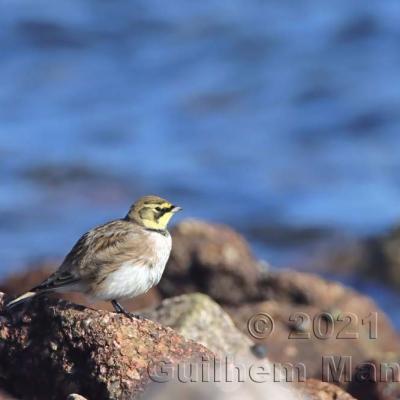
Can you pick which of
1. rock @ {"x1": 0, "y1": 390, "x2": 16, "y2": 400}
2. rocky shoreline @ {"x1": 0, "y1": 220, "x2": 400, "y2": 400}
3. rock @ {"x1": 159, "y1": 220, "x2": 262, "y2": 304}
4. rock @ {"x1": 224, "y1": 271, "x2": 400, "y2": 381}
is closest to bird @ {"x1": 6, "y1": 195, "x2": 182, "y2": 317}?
rocky shoreline @ {"x1": 0, "y1": 220, "x2": 400, "y2": 400}

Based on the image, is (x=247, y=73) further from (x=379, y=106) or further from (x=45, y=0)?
(x=45, y=0)

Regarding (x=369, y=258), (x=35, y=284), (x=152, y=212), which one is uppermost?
(x=369, y=258)

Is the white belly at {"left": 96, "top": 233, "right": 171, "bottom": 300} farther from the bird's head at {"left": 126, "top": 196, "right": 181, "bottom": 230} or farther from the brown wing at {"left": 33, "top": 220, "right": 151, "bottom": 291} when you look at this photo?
the bird's head at {"left": 126, "top": 196, "right": 181, "bottom": 230}

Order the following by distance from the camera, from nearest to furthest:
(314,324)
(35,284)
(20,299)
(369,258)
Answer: (20,299)
(314,324)
(35,284)
(369,258)

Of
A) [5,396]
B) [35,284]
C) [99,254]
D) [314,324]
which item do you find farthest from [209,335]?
[35,284]

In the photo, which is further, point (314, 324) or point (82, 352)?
point (314, 324)

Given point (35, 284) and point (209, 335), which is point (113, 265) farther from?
point (35, 284)
